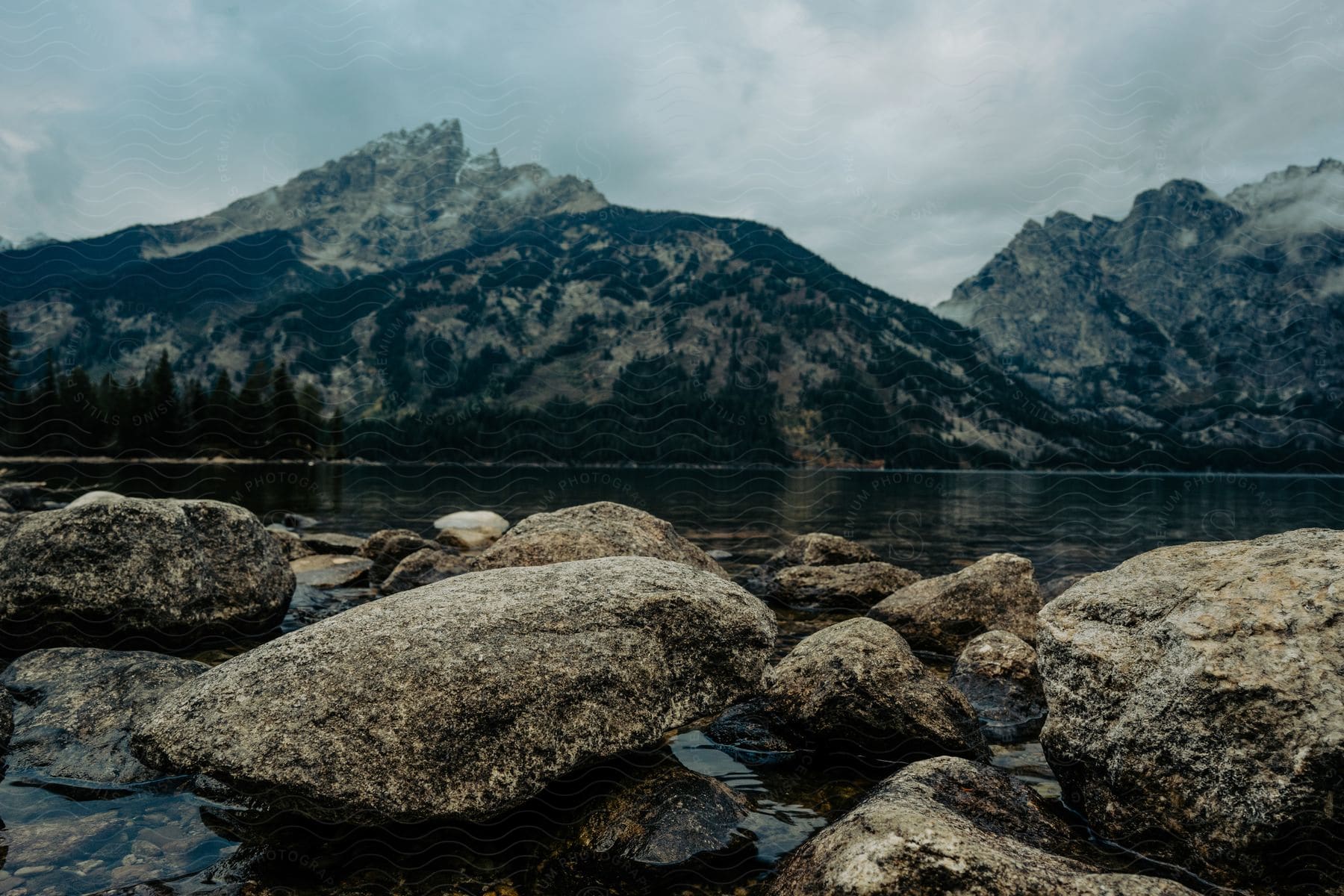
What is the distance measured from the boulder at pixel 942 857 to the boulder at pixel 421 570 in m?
13.9

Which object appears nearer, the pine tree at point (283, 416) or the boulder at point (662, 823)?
the boulder at point (662, 823)

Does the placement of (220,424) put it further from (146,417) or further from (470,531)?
(470,531)

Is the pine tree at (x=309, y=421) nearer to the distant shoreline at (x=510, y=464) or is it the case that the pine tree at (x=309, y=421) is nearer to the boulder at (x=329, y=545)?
the distant shoreline at (x=510, y=464)

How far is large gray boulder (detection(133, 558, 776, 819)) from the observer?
5.46 meters

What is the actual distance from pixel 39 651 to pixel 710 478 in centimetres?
9870

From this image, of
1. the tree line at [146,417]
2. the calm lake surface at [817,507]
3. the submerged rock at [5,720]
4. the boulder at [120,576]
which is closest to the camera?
the submerged rock at [5,720]

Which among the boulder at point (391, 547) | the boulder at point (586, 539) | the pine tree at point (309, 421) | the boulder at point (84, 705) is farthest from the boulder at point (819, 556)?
the pine tree at point (309, 421)

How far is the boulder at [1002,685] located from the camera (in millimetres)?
9117

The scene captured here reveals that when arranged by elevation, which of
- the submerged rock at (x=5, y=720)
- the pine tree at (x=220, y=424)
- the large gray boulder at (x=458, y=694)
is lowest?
the submerged rock at (x=5, y=720)

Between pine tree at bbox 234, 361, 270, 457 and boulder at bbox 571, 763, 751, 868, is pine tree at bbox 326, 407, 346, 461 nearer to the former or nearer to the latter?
pine tree at bbox 234, 361, 270, 457

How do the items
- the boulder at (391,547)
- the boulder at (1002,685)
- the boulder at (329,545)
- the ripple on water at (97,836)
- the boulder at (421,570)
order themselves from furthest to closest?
the boulder at (329,545) → the boulder at (391,547) → the boulder at (421,570) → the boulder at (1002,685) → the ripple on water at (97,836)

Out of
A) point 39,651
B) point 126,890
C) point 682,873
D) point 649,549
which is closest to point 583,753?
point 682,873

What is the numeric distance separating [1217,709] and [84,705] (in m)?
10.8

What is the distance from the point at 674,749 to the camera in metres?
8.23
